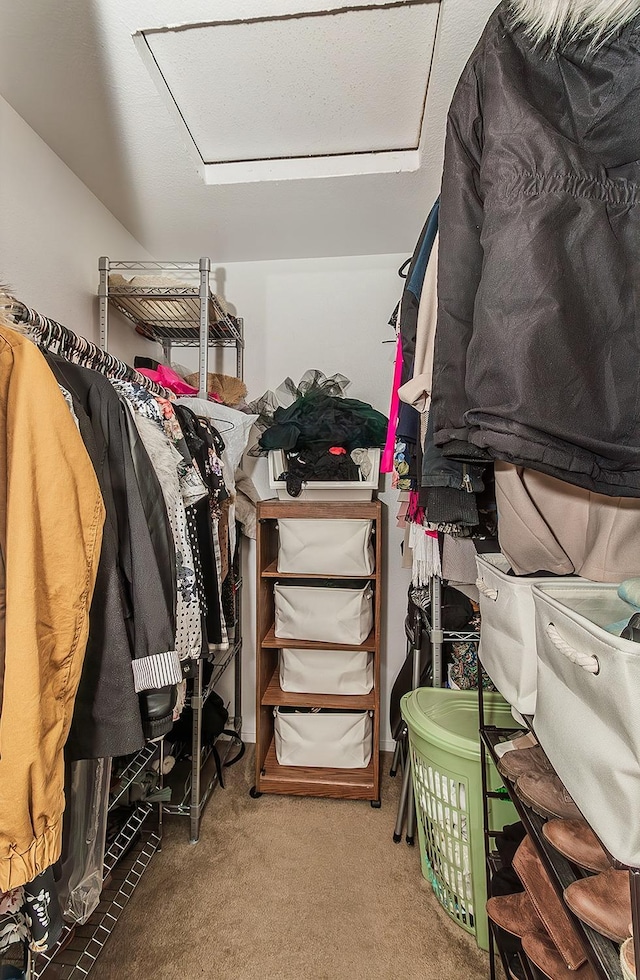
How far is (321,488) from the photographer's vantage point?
1.98m

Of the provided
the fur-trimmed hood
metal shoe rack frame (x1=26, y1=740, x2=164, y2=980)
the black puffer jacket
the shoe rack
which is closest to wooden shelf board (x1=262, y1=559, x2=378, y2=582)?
metal shoe rack frame (x1=26, y1=740, x2=164, y2=980)

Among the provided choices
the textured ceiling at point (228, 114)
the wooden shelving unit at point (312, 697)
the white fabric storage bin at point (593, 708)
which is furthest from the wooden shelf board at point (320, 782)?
the textured ceiling at point (228, 114)

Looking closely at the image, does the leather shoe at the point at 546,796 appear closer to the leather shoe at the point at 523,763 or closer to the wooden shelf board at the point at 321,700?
the leather shoe at the point at 523,763

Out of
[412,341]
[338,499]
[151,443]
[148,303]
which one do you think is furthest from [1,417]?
[338,499]

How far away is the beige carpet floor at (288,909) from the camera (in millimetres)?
1328

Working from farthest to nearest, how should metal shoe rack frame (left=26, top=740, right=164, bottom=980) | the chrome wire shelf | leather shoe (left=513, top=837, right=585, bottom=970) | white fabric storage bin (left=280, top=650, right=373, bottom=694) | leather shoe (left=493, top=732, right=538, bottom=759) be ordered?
white fabric storage bin (left=280, top=650, right=373, bottom=694) → the chrome wire shelf → metal shoe rack frame (left=26, top=740, right=164, bottom=980) → leather shoe (left=493, top=732, right=538, bottom=759) → leather shoe (left=513, top=837, right=585, bottom=970)

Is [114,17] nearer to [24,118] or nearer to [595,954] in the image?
[24,118]

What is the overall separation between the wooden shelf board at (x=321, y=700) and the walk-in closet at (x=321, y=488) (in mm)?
25

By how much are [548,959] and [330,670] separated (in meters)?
1.20

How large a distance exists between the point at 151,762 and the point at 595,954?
5.04 feet

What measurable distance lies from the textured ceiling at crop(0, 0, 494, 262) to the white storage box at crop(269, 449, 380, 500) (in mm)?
908

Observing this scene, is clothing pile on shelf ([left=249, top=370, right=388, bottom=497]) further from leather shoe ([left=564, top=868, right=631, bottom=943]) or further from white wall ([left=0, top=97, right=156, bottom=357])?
leather shoe ([left=564, top=868, right=631, bottom=943])

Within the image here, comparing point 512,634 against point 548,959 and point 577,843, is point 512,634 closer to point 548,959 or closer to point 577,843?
point 577,843

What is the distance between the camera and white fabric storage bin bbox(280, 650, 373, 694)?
2.01 meters
